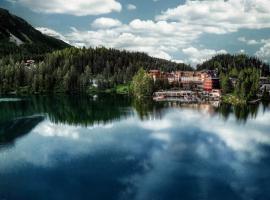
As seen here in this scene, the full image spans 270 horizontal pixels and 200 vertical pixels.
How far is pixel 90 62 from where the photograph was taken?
602 feet

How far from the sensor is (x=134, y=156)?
1799 inches

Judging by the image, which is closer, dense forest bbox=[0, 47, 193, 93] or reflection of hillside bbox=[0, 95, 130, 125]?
reflection of hillside bbox=[0, 95, 130, 125]

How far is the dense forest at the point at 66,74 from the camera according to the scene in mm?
138125

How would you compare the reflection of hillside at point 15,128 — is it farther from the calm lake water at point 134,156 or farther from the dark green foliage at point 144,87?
the dark green foliage at point 144,87

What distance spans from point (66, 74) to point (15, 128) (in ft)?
271

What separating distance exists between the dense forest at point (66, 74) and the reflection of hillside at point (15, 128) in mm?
64102

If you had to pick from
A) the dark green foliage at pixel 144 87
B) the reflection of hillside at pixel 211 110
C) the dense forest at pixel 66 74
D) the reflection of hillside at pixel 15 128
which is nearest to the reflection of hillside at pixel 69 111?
the reflection of hillside at pixel 15 128

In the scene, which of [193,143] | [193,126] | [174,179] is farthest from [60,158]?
[193,126]

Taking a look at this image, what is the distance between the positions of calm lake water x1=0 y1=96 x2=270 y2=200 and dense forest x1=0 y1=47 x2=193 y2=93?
60.0 meters

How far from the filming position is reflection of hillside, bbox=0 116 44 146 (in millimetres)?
54891

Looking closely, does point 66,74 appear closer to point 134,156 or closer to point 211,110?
point 211,110

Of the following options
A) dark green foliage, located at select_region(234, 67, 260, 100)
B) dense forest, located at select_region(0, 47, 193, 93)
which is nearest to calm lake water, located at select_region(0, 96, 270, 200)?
dark green foliage, located at select_region(234, 67, 260, 100)

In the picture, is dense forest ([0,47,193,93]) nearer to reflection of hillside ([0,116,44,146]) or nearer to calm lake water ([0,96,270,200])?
calm lake water ([0,96,270,200])

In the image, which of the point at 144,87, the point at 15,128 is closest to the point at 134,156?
the point at 15,128
